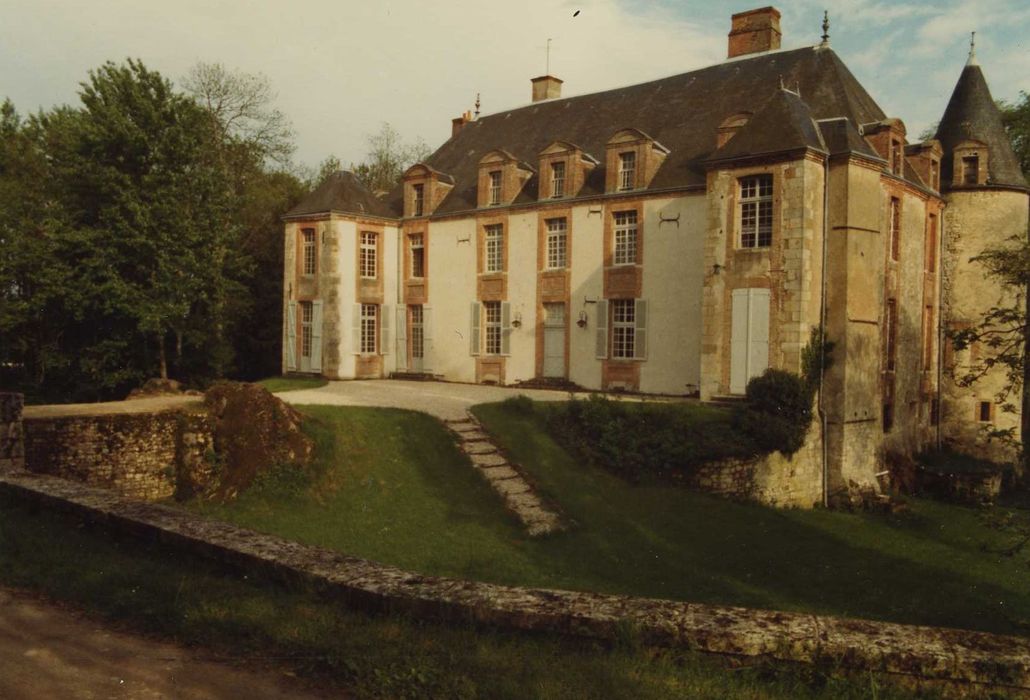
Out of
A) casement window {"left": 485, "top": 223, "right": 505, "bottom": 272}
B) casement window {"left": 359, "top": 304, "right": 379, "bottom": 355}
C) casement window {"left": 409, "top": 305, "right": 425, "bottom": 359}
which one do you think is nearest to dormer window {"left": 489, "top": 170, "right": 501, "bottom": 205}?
casement window {"left": 485, "top": 223, "right": 505, "bottom": 272}

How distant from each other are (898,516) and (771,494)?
3.35m

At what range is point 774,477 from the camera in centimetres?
1791

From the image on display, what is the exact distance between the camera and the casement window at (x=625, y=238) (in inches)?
901

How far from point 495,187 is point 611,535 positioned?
1472 cm

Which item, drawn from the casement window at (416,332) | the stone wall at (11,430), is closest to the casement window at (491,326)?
the casement window at (416,332)

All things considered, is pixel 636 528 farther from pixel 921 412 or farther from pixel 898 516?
pixel 921 412

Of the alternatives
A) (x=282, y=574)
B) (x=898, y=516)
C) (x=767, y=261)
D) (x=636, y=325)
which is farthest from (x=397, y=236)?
(x=282, y=574)

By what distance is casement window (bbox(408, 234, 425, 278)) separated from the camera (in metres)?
28.1

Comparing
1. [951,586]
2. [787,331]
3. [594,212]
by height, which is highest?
[594,212]

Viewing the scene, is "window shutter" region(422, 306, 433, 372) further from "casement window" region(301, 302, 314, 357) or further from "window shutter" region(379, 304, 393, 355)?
"casement window" region(301, 302, 314, 357)

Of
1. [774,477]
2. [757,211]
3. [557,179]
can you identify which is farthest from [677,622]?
[557,179]

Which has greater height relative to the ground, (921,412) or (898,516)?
(921,412)

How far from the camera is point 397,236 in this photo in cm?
2847

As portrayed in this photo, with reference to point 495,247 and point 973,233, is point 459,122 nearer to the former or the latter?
point 495,247
